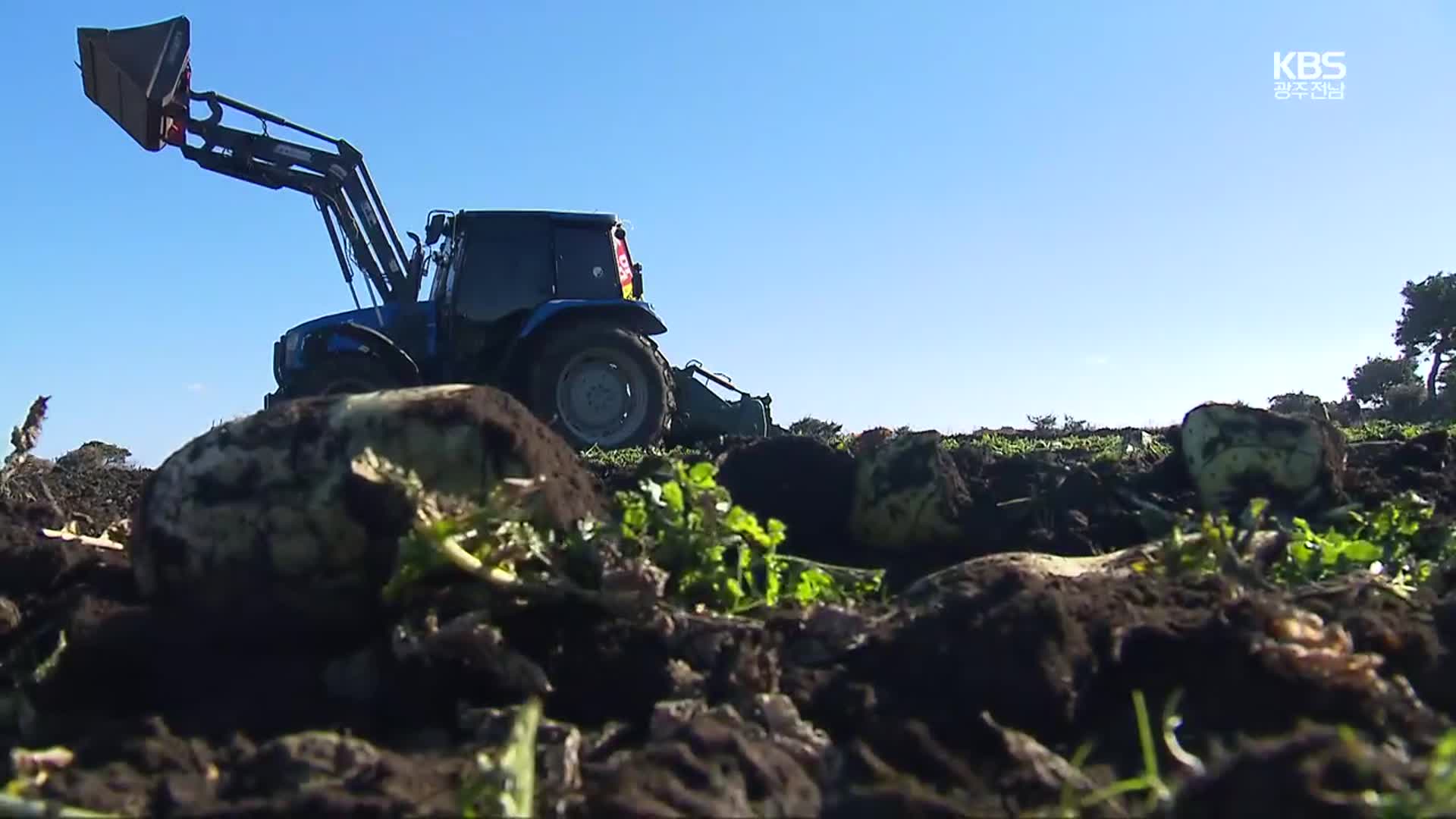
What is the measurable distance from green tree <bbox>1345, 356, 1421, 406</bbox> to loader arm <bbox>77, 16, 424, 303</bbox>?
859 inches

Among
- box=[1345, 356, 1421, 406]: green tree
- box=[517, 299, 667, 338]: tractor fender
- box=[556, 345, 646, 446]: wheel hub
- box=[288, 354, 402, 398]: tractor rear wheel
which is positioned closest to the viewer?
box=[288, 354, 402, 398]: tractor rear wheel

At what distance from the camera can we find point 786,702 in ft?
6.70

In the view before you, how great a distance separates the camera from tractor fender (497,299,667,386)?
11.0m

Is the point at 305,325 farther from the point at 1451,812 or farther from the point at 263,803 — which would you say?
the point at 1451,812

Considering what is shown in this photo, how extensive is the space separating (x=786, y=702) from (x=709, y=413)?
10.3 meters

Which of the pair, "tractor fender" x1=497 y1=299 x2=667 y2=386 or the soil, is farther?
"tractor fender" x1=497 y1=299 x2=667 y2=386

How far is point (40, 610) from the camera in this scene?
120 inches

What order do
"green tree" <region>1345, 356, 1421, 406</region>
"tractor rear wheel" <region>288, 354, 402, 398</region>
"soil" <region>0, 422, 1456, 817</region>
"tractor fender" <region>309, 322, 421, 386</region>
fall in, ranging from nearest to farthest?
"soil" <region>0, 422, 1456, 817</region>, "tractor rear wheel" <region>288, 354, 402, 398</region>, "tractor fender" <region>309, 322, 421, 386</region>, "green tree" <region>1345, 356, 1421, 406</region>

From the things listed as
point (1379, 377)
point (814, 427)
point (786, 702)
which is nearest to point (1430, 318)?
point (1379, 377)

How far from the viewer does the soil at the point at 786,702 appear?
1718mm

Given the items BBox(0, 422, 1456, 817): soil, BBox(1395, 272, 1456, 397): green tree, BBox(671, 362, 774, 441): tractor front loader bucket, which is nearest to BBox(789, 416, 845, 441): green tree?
BBox(671, 362, 774, 441): tractor front loader bucket

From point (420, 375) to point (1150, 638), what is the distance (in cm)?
910

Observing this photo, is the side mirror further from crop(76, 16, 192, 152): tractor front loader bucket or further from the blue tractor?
crop(76, 16, 192, 152): tractor front loader bucket

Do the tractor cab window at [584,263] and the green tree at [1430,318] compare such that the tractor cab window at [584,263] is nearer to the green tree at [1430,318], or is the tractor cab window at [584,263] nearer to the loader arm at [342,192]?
the loader arm at [342,192]
